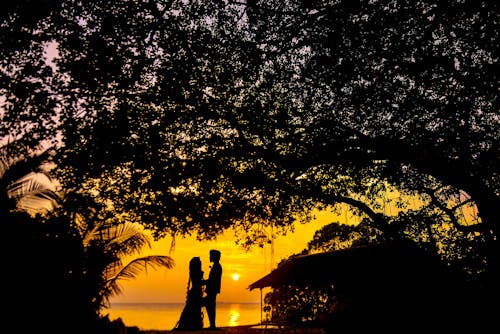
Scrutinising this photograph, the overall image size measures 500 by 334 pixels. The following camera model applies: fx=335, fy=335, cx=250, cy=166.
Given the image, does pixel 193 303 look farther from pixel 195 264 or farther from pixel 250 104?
pixel 250 104

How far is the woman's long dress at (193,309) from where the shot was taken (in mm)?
10273

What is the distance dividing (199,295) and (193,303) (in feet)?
0.97

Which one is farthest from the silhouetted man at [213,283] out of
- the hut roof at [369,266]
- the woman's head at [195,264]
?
the hut roof at [369,266]

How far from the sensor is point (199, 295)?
418 inches

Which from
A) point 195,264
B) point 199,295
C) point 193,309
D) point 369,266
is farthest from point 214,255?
point 369,266

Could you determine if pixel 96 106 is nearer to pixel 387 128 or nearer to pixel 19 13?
pixel 19 13

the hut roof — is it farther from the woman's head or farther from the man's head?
the woman's head

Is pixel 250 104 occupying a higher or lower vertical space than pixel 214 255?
higher

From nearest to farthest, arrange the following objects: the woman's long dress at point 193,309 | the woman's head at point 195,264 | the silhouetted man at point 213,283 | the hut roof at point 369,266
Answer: the hut roof at point 369,266
the woman's long dress at point 193,309
the silhouetted man at point 213,283
the woman's head at point 195,264

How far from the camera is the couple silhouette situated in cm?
1034

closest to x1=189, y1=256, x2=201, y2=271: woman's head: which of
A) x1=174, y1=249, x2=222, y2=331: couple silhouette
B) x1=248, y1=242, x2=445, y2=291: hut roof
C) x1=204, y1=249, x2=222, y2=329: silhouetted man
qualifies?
x1=174, y1=249, x2=222, y2=331: couple silhouette

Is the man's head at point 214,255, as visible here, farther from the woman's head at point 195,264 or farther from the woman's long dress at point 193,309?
the woman's long dress at point 193,309

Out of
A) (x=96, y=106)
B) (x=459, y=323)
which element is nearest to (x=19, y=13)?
(x=96, y=106)

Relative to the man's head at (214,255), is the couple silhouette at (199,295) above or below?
below
